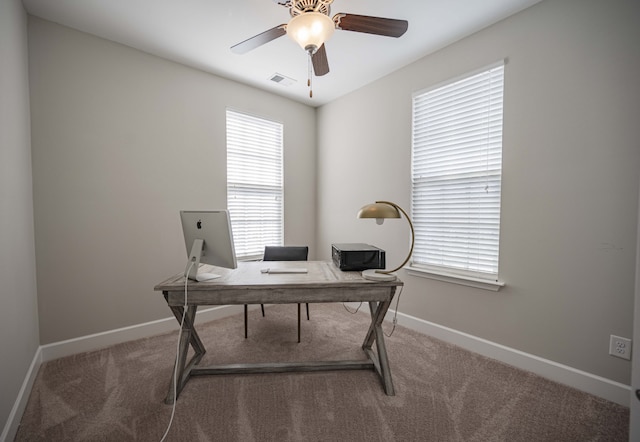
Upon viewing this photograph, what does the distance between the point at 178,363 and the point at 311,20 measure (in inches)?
87.2

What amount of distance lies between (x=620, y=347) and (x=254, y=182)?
343cm

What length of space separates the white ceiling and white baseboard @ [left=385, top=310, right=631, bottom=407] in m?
2.61

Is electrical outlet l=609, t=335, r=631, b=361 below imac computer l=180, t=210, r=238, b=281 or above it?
below

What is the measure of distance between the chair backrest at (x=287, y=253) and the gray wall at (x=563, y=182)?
1378mm

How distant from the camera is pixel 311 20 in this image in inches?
58.3

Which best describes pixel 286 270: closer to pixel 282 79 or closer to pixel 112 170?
pixel 112 170

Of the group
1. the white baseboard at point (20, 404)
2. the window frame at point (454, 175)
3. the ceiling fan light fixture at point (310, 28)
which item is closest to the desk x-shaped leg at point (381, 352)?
the window frame at point (454, 175)

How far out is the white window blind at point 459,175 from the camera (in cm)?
225

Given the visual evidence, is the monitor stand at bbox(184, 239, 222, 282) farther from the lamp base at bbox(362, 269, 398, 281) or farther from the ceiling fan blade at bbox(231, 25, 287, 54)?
the ceiling fan blade at bbox(231, 25, 287, 54)

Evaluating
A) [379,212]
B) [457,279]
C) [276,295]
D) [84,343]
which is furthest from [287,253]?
[84,343]

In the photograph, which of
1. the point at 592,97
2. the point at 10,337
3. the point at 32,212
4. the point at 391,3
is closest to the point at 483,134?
the point at 592,97

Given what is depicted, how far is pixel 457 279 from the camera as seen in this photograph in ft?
8.04

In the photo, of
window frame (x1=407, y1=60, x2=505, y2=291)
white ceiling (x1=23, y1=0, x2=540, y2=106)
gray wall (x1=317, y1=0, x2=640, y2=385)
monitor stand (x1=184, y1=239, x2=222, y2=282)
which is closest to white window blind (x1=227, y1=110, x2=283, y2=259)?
white ceiling (x1=23, y1=0, x2=540, y2=106)

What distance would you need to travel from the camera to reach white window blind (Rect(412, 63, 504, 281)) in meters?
2.25
